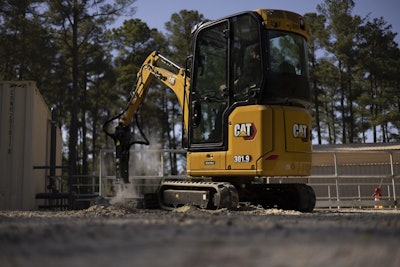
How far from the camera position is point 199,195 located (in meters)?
7.60

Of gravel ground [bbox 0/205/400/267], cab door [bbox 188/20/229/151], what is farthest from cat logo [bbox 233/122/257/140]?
gravel ground [bbox 0/205/400/267]

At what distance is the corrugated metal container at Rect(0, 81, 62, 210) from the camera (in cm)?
1012

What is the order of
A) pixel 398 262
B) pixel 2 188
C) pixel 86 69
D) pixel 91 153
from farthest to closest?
pixel 91 153 → pixel 86 69 → pixel 2 188 → pixel 398 262

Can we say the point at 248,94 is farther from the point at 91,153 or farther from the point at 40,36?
the point at 91,153

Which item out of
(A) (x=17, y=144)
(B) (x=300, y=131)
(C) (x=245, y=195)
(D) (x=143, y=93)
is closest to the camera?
(B) (x=300, y=131)

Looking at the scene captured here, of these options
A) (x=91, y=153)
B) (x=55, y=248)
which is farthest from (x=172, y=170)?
(x=55, y=248)

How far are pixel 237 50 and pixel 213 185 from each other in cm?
229

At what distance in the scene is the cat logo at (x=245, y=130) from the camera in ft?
23.2

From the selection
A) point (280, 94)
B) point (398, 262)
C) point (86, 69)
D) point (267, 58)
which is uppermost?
point (86, 69)

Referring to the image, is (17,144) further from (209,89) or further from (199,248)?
(199,248)

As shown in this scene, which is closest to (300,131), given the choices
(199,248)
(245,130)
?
(245,130)

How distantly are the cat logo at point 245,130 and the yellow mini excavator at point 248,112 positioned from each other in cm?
2

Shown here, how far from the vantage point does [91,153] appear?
4250 centimetres

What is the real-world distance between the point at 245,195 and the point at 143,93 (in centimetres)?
361
